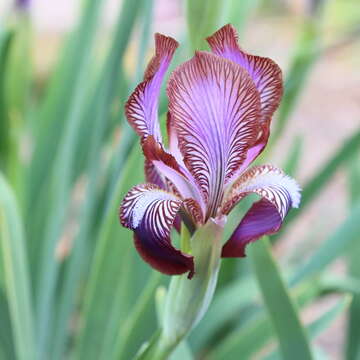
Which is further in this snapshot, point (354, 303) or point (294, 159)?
point (294, 159)

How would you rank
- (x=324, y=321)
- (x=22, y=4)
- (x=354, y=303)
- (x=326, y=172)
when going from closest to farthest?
(x=324, y=321) → (x=354, y=303) → (x=326, y=172) → (x=22, y=4)

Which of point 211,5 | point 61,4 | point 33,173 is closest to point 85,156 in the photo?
point 33,173

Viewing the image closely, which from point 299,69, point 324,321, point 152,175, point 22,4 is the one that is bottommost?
point 324,321

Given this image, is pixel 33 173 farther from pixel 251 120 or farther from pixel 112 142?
pixel 251 120

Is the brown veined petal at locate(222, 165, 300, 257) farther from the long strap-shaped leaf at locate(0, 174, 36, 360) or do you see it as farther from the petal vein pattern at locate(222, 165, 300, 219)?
the long strap-shaped leaf at locate(0, 174, 36, 360)

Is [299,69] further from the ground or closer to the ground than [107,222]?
further from the ground

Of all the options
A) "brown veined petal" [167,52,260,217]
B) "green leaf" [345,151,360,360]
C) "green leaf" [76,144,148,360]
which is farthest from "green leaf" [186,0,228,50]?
"green leaf" [345,151,360,360]

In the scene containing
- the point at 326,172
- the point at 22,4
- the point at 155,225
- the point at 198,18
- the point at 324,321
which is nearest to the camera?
the point at 155,225

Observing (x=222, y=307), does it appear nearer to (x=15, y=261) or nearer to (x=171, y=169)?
(x=15, y=261)

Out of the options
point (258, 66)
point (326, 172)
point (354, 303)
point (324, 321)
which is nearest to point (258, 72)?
point (258, 66)
